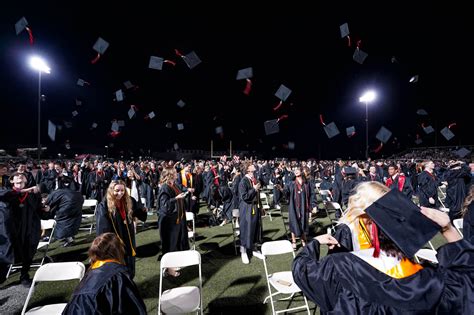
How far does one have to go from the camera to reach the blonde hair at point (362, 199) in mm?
1602

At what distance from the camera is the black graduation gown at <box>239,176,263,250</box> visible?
5.29 m

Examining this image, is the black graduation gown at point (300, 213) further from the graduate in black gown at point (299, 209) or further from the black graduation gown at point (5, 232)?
the black graduation gown at point (5, 232)

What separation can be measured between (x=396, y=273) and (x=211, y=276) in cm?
385

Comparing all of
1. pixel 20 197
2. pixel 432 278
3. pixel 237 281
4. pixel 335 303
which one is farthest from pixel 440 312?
pixel 20 197

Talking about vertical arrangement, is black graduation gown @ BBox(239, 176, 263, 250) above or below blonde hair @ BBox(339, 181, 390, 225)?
below

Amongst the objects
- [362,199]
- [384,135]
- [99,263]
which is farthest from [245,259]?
[384,135]

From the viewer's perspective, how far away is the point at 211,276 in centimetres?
464

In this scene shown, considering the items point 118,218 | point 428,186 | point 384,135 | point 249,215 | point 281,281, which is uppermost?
point 384,135

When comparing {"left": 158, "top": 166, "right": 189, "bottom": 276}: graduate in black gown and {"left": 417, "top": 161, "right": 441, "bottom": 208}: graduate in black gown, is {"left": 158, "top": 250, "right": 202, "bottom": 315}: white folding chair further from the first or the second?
{"left": 417, "top": 161, "right": 441, "bottom": 208}: graduate in black gown

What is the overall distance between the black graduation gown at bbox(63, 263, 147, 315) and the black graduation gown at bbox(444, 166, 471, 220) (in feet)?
28.3

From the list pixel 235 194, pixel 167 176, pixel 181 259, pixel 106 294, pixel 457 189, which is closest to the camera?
pixel 106 294

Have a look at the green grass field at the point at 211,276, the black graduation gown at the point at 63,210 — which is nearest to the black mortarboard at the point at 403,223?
the green grass field at the point at 211,276

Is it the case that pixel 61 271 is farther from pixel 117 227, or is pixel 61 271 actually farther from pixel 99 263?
pixel 99 263

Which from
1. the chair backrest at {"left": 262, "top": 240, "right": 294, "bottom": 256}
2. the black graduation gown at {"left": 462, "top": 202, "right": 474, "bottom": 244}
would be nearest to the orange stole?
the chair backrest at {"left": 262, "top": 240, "right": 294, "bottom": 256}
